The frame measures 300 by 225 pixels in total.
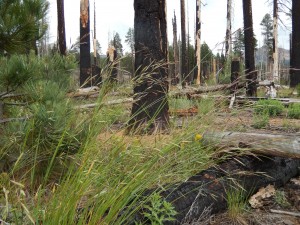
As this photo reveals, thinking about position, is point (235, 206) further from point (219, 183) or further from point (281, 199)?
point (281, 199)

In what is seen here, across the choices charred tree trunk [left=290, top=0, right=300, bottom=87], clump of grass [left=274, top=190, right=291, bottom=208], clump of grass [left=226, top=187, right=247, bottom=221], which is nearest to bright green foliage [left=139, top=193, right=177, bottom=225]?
clump of grass [left=226, top=187, right=247, bottom=221]

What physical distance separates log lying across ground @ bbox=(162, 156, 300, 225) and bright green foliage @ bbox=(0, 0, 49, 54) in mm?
1882

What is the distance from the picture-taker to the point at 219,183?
256cm

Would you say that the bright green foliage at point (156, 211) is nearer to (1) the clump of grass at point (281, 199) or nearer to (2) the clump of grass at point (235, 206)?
(2) the clump of grass at point (235, 206)

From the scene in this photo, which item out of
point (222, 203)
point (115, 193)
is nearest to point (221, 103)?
point (222, 203)

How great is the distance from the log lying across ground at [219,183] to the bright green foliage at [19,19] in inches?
74.1

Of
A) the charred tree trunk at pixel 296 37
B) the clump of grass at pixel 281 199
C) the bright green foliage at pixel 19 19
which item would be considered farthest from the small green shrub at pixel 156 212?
the charred tree trunk at pixel 296 37

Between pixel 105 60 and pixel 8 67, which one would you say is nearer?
pixel 105 60

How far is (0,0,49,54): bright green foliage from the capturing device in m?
3.01

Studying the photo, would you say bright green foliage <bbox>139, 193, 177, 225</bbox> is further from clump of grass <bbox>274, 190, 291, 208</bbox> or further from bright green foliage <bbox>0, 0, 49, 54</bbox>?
bright green foliage <bbox>0, 0, 49, 54</bbox>

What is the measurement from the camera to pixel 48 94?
8.73 feet

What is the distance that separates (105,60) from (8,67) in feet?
3.32

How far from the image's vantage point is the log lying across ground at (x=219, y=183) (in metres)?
2.21

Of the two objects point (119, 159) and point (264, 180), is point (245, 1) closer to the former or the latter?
point (264, 180)
